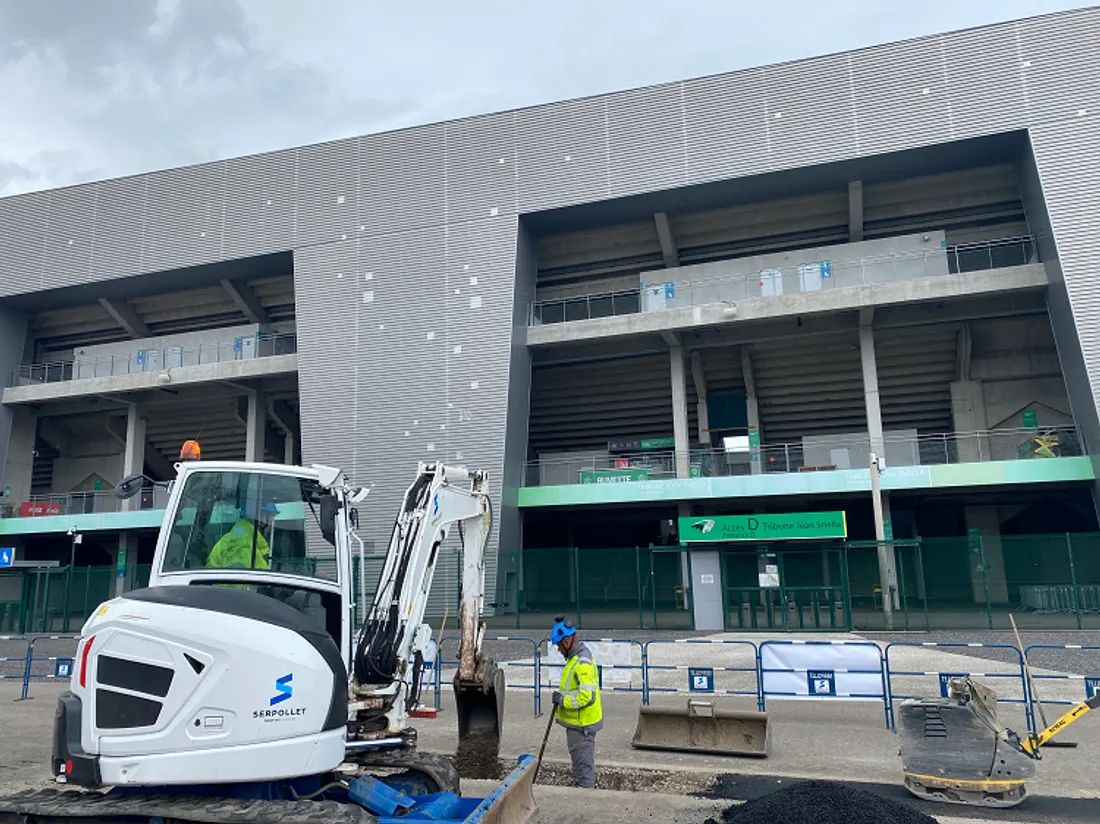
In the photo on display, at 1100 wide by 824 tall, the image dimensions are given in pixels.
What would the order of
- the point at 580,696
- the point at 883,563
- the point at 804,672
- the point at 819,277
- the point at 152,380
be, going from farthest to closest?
the point at 152,380 < the point at 819,277 < the point at 883,563 < the point at 804,672 < the point at 580,696

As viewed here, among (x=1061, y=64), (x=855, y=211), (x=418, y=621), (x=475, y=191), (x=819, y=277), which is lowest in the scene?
(x=418, y=621)

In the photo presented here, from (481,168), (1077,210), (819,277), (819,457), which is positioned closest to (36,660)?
(481,168)

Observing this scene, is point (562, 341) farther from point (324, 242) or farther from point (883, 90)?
point (883, 90)

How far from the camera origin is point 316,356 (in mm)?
26750

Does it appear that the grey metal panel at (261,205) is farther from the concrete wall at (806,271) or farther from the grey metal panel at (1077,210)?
the grey metal panel at (1077,210)

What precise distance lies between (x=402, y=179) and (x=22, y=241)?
16560 millimetres

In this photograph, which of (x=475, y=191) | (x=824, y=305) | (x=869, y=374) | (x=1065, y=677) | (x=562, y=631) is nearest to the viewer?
(x=562, y=631)

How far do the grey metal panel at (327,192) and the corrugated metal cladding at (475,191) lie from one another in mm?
70

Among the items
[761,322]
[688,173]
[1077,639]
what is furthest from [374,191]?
[1077,639]

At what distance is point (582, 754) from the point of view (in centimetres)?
709

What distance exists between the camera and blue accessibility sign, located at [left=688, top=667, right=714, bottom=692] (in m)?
10.6

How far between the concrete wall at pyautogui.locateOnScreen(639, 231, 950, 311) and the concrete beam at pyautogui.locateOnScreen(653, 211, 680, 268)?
0.97m

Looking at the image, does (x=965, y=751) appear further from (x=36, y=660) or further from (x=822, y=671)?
(x=36, y=660)

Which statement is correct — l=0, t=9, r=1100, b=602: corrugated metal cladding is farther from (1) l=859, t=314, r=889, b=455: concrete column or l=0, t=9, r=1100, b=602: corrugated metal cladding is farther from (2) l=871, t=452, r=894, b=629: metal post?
(2) l=871, t=452, r=894, b=629: metal post
